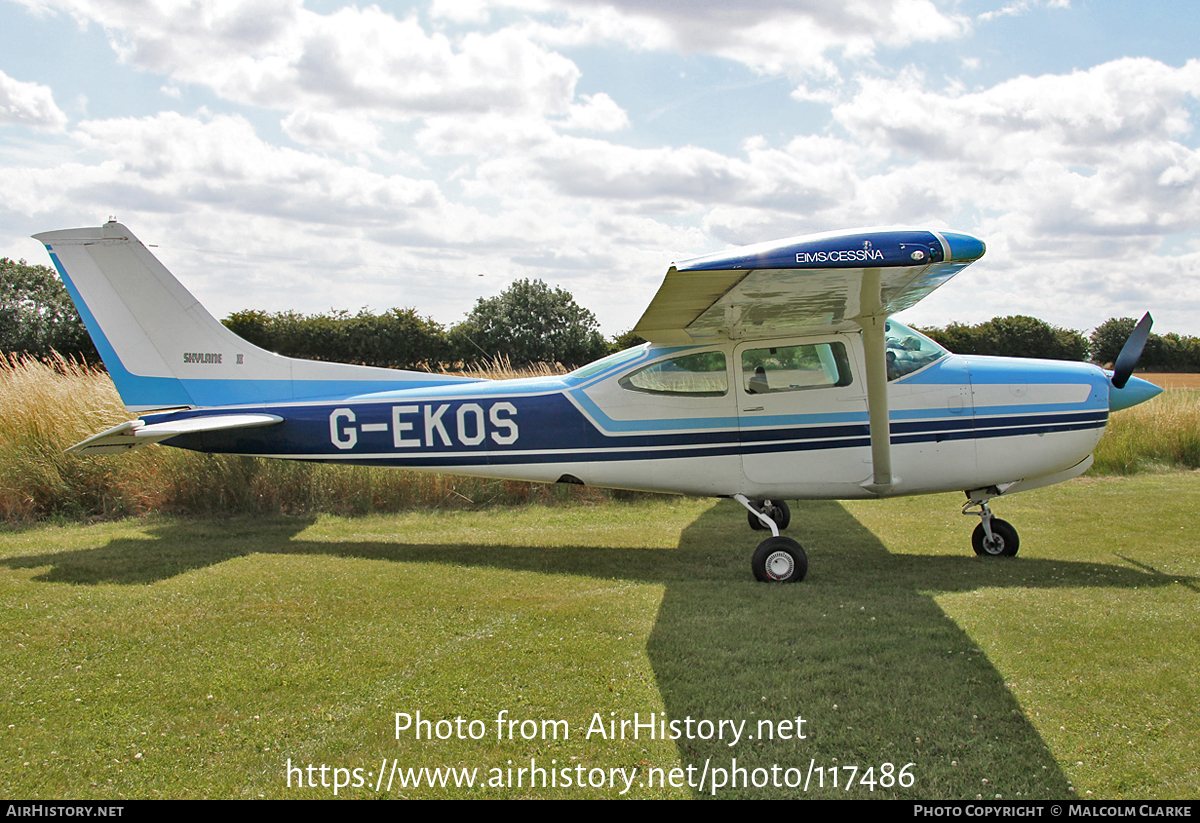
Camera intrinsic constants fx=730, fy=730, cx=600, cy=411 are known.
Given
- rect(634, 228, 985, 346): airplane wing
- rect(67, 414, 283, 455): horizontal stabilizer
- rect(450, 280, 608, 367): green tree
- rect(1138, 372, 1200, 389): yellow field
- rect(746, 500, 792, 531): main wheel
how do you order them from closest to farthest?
rect(634, 228, 985, 346): airplane wing < rect(67, 414, 283, 455): horizontal stabilizer < rect(746, 500, 792, 531): main wheel < rect(1138, 372, 1200, 389): yellow field < rect(450, 280, 608, 367): green tree

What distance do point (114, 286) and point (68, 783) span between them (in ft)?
18.4

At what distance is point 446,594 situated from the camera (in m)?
5.52

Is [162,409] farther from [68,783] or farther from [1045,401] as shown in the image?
[1045,401]

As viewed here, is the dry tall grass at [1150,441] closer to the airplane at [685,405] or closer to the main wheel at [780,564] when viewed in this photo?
the airplane at [685,405]

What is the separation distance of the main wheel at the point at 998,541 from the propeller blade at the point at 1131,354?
62.5 inches

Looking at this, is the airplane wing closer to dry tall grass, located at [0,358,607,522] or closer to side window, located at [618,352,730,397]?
side window, located at [618,352,730,397]

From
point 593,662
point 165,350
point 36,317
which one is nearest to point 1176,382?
point 593,662

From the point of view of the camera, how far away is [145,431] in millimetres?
6344

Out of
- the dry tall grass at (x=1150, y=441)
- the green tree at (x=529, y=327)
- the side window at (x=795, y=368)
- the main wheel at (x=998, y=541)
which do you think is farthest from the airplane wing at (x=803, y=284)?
the green tree at (x=529, y=327)

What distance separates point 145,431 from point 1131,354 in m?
8.66

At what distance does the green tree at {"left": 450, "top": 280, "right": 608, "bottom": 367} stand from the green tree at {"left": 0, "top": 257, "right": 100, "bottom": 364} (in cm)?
1586

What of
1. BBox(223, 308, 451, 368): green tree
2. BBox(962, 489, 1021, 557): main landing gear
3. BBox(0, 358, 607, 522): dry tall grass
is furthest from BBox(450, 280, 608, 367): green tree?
BBox(962, 489, 1021, 557): main landing gear

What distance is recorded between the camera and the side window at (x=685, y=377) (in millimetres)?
6523

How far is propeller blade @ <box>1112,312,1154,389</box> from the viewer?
6.40m
